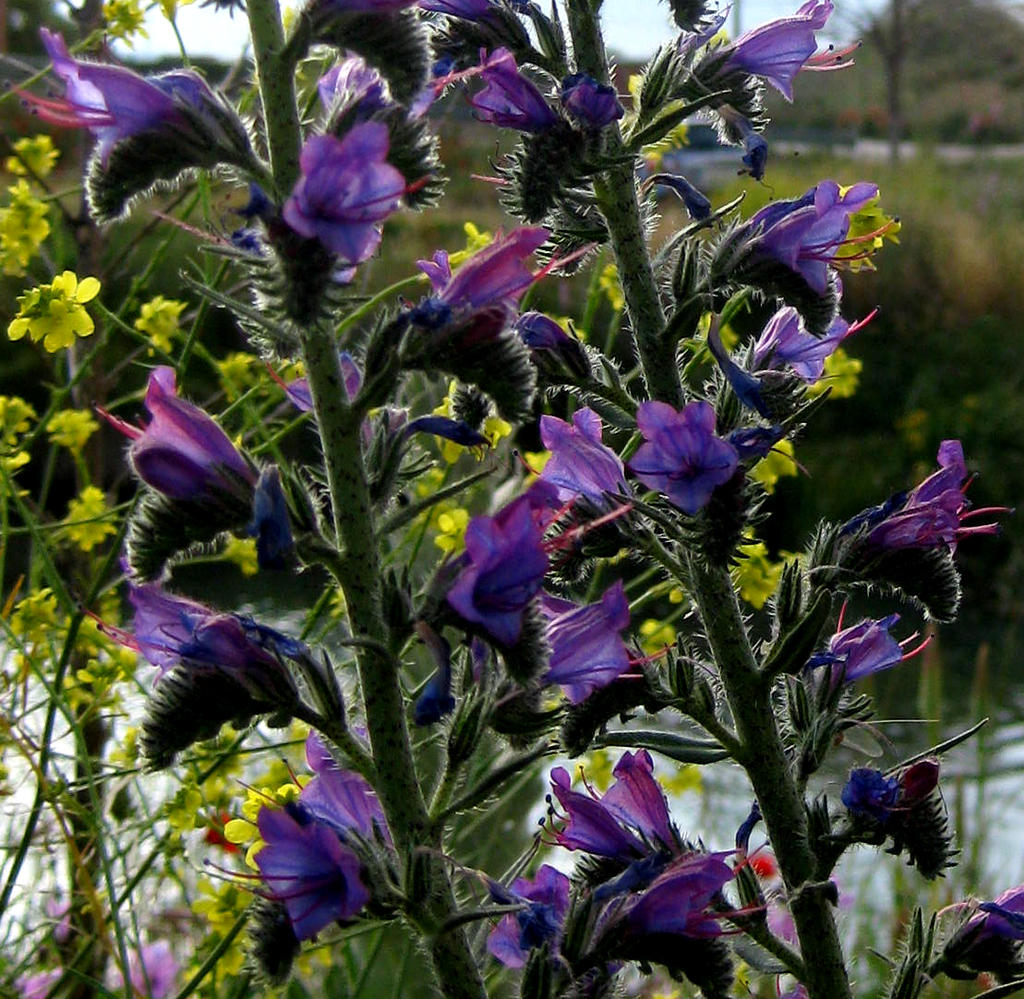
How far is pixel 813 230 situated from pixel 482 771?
0.70 metres

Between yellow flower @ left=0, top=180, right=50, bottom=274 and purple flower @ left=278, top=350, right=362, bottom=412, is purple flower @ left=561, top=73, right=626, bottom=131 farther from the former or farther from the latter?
yellow flower @ left=0, top=180, right=50, bottom=274

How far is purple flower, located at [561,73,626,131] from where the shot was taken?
1.01 metres

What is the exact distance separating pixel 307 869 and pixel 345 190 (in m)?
0.42

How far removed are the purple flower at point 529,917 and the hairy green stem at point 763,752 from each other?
178 millimetres

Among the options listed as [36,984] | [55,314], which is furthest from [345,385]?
[36,984]

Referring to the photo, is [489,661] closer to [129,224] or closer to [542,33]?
[542,33]

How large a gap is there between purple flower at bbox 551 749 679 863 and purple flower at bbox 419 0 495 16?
0.60 m

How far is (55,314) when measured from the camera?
55.5 inches

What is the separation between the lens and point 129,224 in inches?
239

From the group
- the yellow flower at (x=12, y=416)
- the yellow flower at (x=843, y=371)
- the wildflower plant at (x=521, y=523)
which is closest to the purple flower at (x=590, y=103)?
the wildflower plant at (x=521, y=523)

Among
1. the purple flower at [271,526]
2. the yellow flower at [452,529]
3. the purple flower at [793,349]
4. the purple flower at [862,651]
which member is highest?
the purple flower at [793,349]

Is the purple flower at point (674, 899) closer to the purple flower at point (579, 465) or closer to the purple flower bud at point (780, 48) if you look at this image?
the purple flower at point (579, 465)

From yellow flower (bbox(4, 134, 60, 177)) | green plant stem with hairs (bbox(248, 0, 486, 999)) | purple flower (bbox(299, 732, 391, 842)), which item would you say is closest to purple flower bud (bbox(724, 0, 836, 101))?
green plant stem with hairs (bbox(248, 0, 486, 999))

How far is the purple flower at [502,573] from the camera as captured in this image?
0.84 metres
